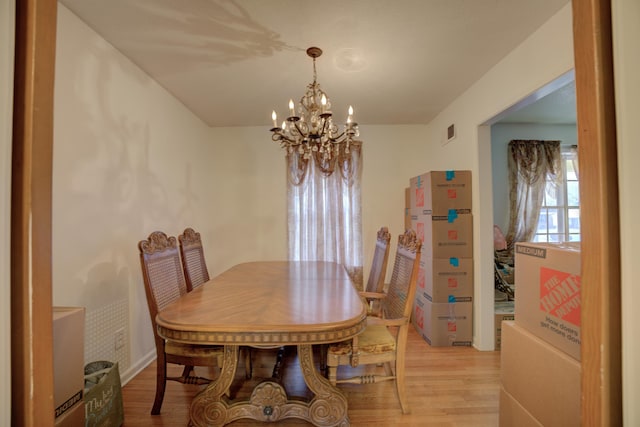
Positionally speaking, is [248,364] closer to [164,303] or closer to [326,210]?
[164,303]

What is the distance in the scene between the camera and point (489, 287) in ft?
8.47

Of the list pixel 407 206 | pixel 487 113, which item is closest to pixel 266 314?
pixel 487 113

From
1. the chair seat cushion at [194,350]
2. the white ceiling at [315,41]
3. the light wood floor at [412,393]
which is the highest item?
the white ceiling at [315,41]

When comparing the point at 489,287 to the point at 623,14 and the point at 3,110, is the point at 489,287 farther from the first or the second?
the point at 3,110

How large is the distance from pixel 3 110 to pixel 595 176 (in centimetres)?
107

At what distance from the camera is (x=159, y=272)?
1.72 meters

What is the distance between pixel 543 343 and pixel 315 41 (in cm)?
222

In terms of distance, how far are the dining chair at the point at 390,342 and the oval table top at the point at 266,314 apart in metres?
0.22

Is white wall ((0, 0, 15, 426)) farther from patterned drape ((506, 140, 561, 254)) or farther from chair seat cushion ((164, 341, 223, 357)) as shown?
patterned drape ((506, 140, 561, 254))

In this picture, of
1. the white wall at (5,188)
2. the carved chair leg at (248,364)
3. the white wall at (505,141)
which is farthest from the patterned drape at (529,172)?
the white wall at (5,188)

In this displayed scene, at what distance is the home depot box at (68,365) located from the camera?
38.5 inches

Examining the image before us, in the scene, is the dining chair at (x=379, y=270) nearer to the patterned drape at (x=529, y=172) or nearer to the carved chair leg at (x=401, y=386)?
the carved chair leg at (x=401, y=386)

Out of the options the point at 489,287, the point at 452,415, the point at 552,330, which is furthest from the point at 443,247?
the point at 552,330

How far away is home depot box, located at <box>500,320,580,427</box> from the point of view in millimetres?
974
